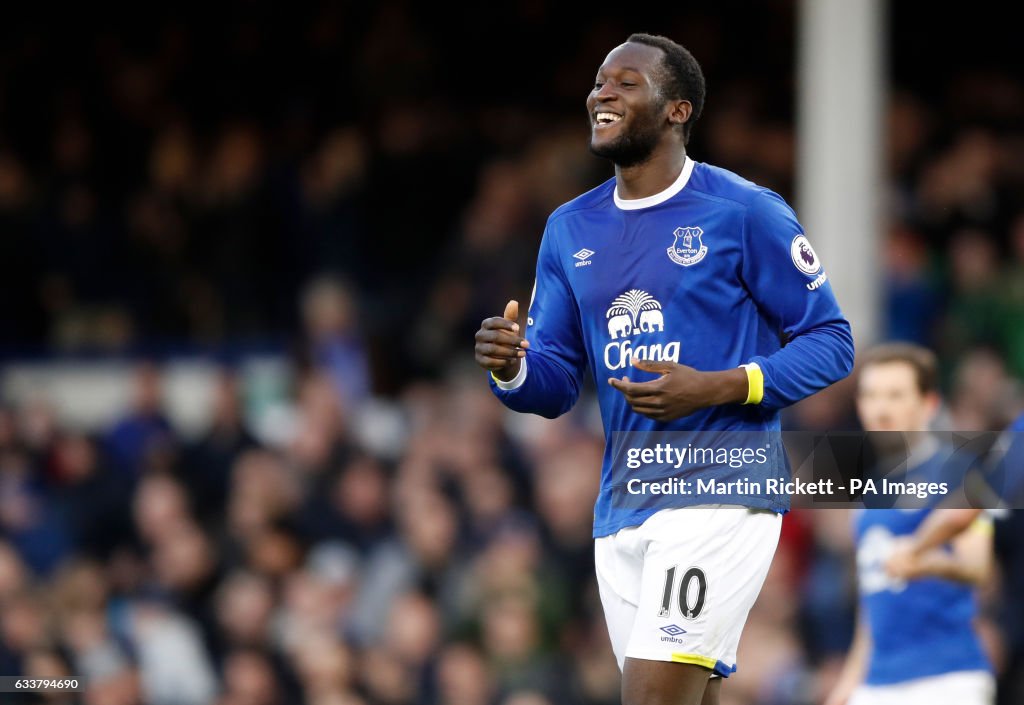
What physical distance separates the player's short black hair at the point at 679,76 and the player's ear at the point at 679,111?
0.01m

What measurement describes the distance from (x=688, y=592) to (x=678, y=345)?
62 centimetres

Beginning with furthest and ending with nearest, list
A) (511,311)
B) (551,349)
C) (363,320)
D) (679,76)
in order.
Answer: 1. (363,320)
2. (551,349)
3. (679,76)
4. (511,311)

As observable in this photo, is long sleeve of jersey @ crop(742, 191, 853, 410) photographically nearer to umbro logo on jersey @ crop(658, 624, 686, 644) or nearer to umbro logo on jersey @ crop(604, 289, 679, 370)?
umbro logo on jersey @ crop(604, 289, 679, 370)

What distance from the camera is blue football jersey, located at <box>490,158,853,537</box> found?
14.4 feet

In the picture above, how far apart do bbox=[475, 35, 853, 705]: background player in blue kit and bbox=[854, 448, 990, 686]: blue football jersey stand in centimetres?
156

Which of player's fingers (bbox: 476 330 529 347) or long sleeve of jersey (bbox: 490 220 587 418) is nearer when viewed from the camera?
player's fingers (bbox: 476 330 529 347)

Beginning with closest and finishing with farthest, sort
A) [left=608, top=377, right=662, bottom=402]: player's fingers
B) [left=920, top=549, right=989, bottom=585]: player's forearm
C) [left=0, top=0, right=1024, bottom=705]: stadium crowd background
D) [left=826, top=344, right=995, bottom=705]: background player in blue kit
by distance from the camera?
1. [left=608, top=377, right=662, bottom=402]: player's fingers
2. [left=920, top=549, right=989, bottom=585]: player's forearm
3. [left=826, top=344, right=995, bottom=705]: background player in blue kit
4. [left=0, top=0, right=1024, bottom=705]: stadium crowd background

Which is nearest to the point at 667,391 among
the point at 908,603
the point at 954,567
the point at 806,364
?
the point at 806,364

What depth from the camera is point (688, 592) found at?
14.2ft

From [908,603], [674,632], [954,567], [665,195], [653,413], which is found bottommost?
[674,632]

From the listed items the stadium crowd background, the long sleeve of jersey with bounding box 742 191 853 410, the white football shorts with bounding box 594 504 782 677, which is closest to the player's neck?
the long sleeve of jersey with bounding box 742 191 853 410

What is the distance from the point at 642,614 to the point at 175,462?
6.59m

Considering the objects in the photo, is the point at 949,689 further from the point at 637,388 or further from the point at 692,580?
the point at 637,388

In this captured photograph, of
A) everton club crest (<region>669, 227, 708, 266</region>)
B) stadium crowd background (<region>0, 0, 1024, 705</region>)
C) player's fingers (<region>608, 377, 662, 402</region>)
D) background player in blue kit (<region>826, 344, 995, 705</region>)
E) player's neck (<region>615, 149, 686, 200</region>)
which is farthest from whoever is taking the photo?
stadium crowd background (<region>0, 0, 1024, 705</region>)
